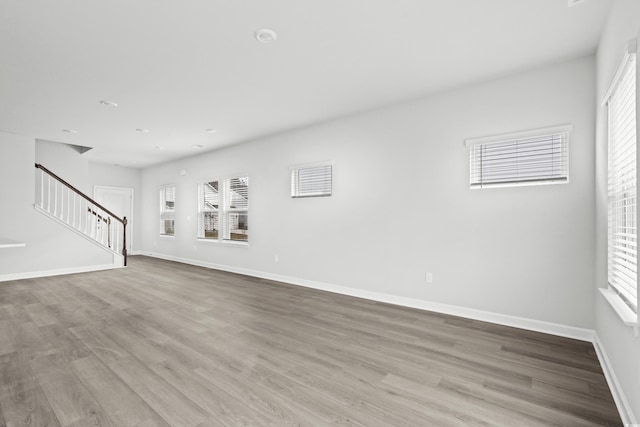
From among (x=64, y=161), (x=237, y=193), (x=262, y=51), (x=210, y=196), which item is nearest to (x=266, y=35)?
(x=262, y=51)

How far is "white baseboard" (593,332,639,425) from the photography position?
5.72ft

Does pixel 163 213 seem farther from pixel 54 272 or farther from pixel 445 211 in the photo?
pixel 445 211

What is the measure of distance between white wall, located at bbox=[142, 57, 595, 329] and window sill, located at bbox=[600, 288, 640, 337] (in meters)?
0.82

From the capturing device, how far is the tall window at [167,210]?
860 cm

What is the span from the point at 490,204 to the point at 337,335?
2212 mm

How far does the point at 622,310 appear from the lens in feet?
6.13

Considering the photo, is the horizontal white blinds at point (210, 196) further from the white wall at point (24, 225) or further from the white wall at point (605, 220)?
the white wall at point (605, 220)

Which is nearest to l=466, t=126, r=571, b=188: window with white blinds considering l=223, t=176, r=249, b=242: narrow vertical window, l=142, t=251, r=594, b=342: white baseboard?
l=142, t=251, r=594, b=342: white baseboard

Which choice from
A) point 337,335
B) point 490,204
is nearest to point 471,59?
point 490,204

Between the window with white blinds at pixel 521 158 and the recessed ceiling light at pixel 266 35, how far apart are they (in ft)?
7.98

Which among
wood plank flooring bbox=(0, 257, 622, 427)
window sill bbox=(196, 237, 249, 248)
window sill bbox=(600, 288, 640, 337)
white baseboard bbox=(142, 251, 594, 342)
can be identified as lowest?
wood plank flooring bbox=(0, 257, 622, 427)

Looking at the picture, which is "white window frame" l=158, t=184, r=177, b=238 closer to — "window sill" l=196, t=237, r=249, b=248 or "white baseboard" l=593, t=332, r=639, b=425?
"window sill" l=196, t=237, r=249, b=248

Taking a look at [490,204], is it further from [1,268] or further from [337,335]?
[1,268]

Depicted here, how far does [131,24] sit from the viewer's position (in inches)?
98.0
